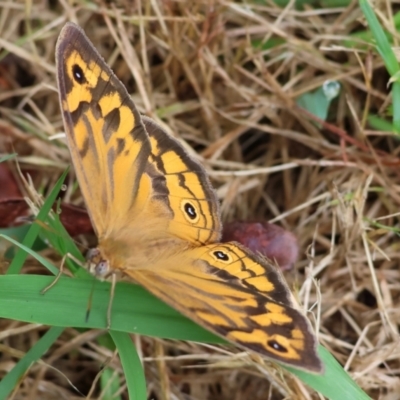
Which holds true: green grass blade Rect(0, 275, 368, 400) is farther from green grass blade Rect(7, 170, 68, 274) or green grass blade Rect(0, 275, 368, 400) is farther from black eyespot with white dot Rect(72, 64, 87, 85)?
black eyespot with white dot Rect(72, 64, 87, 85)

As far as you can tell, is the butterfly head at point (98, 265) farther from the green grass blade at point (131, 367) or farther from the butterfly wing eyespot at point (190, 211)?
the butterfly wing eyespot at point (190, 211)

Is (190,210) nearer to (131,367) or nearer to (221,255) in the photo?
(221,255)

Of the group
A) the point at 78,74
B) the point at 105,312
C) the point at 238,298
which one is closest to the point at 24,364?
the point at 105,312

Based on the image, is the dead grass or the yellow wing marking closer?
the yellow wing marking

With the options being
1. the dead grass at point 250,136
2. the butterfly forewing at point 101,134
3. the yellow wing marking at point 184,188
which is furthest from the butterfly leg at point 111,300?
the dead grass at point 250,136

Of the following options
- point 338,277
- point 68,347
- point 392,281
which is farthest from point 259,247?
point 68,347

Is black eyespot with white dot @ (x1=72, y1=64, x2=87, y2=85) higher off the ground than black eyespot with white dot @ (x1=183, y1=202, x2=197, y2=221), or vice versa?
black eyespot with white dot @ (x1=72, y1=64, x2=87, y2=85)

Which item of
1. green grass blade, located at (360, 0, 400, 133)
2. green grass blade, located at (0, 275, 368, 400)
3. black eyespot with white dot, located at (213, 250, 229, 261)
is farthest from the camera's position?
green grass blade, located at (360, 0, 400, 133)

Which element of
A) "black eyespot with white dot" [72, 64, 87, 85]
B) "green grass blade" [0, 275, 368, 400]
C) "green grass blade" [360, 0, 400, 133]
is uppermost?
"black eyespot with white dot" [72, 64, 87, 85]

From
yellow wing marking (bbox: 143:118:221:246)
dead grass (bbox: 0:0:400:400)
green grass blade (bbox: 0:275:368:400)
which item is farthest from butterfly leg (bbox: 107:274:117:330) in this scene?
dead grass (bbox: 0:0:400:400)
